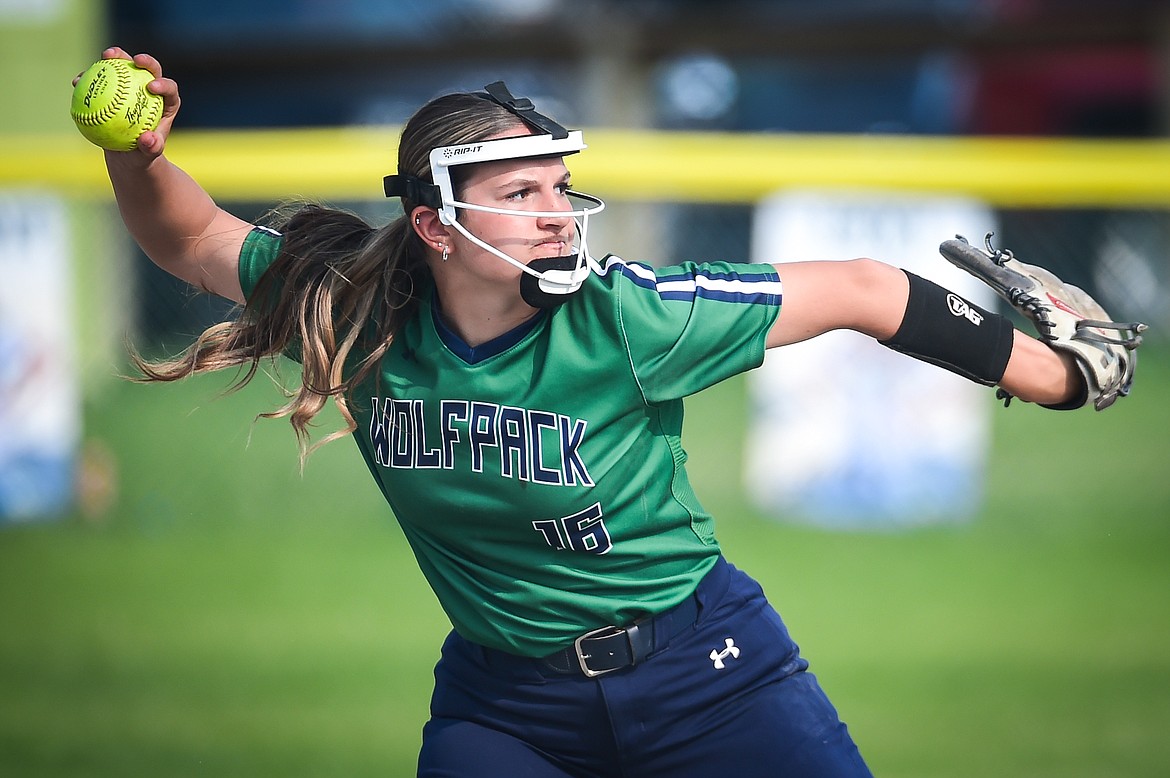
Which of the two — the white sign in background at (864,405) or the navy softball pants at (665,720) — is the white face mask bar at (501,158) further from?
the white sign in background at (864,405)

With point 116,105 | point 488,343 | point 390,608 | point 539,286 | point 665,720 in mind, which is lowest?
point 390,608

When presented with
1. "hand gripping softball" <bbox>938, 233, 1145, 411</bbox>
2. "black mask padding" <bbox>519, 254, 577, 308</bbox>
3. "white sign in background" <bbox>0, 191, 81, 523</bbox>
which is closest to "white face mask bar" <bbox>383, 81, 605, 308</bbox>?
"black mask padding" <bbox>519, 254, 577, 308</bbox>

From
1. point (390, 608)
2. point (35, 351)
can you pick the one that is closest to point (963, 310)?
point (390, 608)

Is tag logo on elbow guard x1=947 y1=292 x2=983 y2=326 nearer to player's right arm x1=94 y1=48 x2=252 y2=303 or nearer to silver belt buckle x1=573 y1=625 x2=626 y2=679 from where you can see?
silver belt buckle x1=573 y1=625 x2=626 y2=679

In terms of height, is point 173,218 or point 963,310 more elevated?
point 173,218

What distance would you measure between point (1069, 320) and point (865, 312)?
0.53m

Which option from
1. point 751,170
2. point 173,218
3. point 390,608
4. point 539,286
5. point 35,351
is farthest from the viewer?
point 35,351

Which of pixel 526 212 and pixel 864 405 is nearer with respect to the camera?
pixel 526 212

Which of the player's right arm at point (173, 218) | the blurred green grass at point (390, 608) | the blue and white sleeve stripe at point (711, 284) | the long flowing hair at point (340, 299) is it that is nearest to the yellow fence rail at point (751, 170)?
the blurred green grass at point (390, 608)

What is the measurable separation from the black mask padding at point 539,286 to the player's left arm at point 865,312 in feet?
1.38

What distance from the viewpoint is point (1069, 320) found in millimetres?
2830

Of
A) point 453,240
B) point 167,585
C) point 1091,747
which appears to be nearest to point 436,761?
point 453,240

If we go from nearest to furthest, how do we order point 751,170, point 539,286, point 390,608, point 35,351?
point 539,286 < point 390,608 < point 751,170 < point 35,351

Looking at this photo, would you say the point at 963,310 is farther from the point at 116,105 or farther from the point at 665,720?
the point at 116,105
